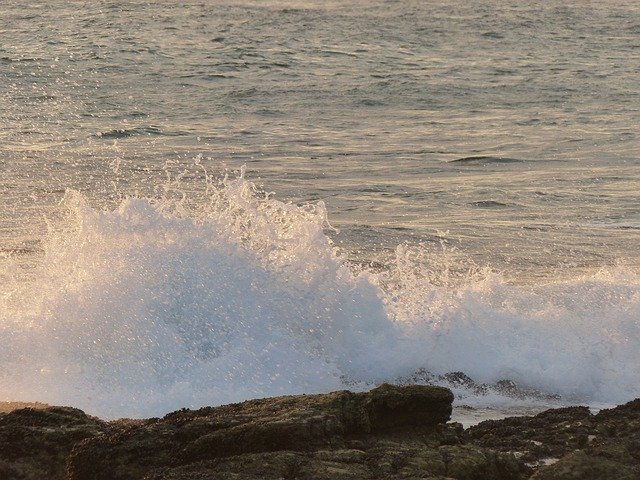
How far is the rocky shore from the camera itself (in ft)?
16.0

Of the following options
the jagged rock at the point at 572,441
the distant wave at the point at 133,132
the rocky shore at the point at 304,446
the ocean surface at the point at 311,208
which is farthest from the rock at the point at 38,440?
the distant wave at the point at 133,132

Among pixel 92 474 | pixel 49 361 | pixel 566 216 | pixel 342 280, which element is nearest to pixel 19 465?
pixel 92 474

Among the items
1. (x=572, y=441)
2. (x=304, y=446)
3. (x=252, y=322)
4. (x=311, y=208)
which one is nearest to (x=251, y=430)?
(x=304, y=446)

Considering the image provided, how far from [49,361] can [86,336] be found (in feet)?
1.18

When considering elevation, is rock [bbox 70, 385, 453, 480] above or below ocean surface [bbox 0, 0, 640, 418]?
above

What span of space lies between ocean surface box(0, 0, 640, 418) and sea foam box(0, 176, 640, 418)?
0.02 m

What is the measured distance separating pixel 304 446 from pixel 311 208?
29.8 feet

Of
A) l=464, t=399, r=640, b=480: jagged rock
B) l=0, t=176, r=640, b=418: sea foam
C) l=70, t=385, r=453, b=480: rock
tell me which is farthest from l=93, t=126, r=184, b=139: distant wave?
l=70, t=385, r=453, b=480: rock

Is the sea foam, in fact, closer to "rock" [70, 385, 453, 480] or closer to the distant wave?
"rock" [70, 385, 453, 480]

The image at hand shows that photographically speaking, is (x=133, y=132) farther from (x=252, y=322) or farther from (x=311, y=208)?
(x=252, y=322)

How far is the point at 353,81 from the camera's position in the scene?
2267cm

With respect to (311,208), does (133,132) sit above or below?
above

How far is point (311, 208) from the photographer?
14016mm

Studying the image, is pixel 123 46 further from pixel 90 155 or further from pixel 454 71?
pixel 90 155
